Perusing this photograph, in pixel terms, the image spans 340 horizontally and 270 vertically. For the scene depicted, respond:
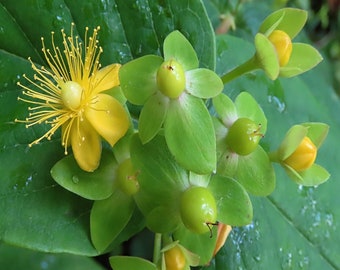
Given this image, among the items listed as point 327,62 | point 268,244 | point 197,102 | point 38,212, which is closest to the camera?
point 197,102

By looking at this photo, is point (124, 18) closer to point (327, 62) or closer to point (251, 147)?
point (251, 147)

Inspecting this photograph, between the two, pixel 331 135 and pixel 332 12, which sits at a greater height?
pixel 331 135

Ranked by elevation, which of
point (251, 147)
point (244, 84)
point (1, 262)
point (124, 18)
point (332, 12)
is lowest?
point (332, 12)

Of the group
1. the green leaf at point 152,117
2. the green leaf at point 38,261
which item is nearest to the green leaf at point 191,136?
the green leaf at point 152,117

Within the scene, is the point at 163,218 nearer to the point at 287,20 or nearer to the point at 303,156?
the point at 303,156

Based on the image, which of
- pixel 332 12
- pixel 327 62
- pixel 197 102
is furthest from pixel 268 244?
pixel 332 12

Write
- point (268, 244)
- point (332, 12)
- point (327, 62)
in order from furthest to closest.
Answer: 1. point (332, 12)
2. point (327, 62)
3. point (268, 244)

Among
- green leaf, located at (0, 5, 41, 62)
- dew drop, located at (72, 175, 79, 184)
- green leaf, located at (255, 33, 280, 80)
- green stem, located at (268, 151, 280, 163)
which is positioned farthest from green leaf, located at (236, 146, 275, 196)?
green leaf, located at (0, 5, 41, 62)
